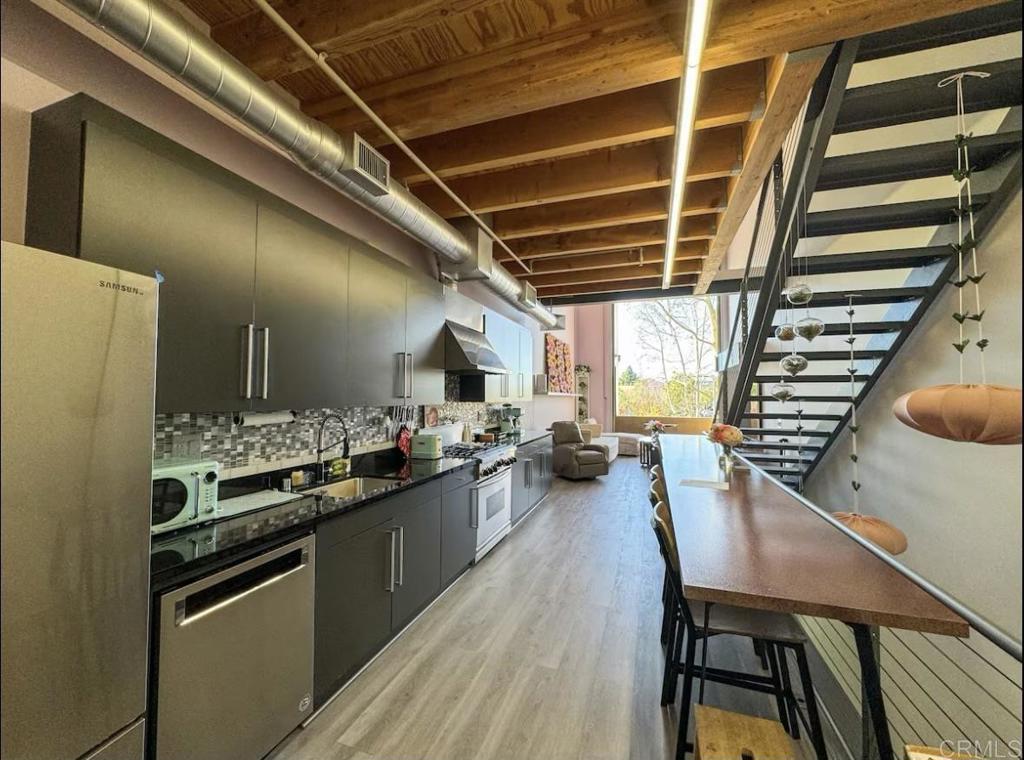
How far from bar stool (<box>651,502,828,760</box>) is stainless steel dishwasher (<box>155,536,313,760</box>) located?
62.1 inches

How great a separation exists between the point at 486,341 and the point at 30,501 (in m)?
3.72

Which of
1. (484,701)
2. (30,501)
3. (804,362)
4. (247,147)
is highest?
(247,147)

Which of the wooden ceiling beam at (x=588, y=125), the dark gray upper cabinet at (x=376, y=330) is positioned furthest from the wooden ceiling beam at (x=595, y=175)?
the dark gray upper cabinet at (x=376, y=330)

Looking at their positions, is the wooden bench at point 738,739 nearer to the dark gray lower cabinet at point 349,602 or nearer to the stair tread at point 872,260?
the dark gray lower cabinet at point 349,602

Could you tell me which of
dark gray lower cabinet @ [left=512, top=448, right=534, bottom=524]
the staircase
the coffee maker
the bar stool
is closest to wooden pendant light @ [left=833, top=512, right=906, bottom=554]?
the bar stool

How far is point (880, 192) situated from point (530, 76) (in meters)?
3.84

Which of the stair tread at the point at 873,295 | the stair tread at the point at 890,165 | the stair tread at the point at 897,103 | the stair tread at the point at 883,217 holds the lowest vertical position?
the stair tread at the point at 873,295

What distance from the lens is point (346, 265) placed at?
98.5 inches

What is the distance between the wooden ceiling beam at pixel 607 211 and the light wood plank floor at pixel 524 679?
3032 mm

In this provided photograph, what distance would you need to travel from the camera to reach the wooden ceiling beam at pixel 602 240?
404cm

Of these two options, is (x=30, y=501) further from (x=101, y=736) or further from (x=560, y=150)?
(x=560, y=150)

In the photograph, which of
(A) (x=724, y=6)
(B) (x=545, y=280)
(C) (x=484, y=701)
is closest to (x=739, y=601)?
(C) (x=484, y=701)

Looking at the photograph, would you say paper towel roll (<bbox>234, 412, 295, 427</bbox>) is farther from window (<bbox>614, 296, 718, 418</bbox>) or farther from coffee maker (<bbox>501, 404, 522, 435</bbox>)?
window (<bbox>614, 296, 718, 418</bbox>)

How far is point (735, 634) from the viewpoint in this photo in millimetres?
1576
